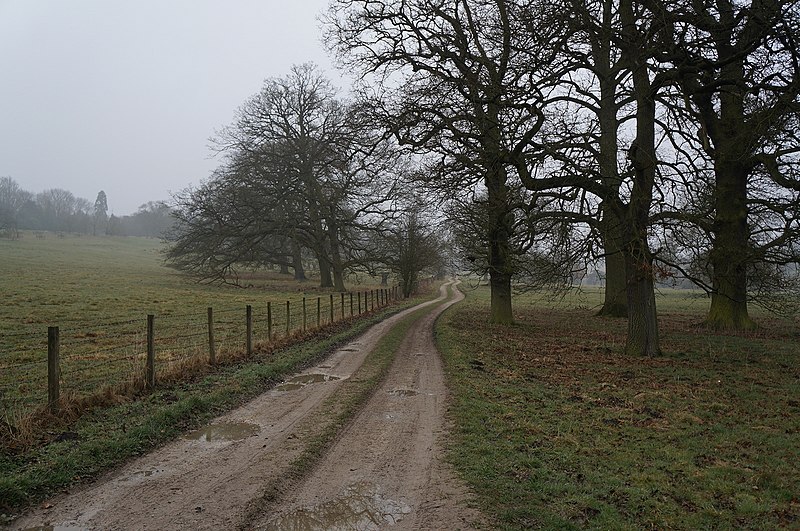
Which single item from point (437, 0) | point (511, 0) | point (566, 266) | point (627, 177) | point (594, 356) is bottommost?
point (594, 356)

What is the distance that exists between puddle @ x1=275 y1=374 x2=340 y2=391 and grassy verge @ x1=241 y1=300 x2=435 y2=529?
0.50 m

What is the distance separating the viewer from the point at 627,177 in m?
11.7

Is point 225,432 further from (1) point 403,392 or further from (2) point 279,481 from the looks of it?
(1) point 403,392

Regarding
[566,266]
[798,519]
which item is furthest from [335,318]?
[798,519]

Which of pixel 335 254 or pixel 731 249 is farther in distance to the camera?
pixel 335 254

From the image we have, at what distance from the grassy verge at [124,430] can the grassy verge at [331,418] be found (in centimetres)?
156

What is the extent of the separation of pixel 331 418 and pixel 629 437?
4.07 m

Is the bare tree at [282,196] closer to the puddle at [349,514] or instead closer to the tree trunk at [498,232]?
the tree trunk at [498,232]

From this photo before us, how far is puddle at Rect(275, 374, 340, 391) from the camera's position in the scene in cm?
957

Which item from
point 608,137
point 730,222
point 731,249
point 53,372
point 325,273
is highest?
point 608,137

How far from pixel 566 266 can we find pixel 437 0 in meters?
9.27

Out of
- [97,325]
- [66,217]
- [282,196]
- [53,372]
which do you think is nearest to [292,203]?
[282,196]

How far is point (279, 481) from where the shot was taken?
5211 mm

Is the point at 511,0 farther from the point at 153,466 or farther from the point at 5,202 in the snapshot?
the point at 5,202
